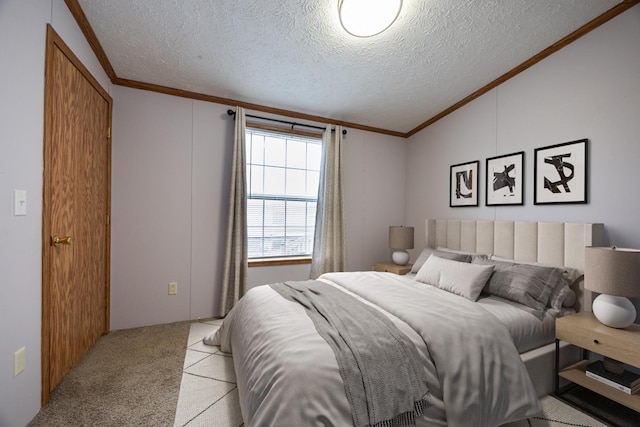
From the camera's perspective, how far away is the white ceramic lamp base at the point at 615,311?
67.3 inches

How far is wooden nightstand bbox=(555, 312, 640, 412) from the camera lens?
5.15 feet

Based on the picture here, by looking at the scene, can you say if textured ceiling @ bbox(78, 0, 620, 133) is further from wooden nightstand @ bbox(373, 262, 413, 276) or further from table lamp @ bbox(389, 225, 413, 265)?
wooden nightstand @ bbox(373, 262, 413, 276)

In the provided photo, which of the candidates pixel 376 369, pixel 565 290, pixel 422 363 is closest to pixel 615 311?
pixel 565 290

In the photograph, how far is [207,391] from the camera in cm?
187

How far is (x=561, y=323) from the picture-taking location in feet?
6.15

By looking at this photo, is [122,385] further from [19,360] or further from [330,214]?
[330,214]

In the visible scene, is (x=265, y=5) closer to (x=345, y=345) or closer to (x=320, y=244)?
(x=345, y=345)

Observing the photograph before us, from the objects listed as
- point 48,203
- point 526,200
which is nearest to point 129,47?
point 48,203

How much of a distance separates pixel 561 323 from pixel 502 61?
94.3 inches

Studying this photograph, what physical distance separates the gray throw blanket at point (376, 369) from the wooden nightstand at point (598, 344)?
1.22 m

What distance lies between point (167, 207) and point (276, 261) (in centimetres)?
140

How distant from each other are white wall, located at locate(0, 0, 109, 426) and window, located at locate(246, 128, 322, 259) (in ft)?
6.60

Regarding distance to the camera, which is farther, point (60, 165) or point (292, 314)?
point (60, 165)

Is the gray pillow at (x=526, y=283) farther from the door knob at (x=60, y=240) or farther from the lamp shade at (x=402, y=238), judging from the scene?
the door knob at (x=60, y=240)
